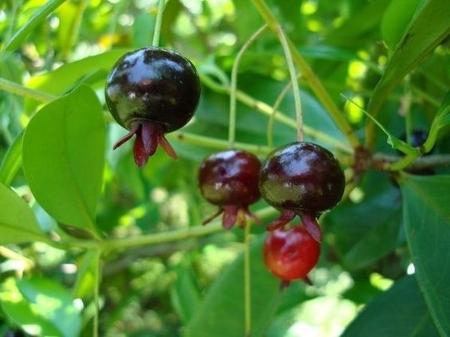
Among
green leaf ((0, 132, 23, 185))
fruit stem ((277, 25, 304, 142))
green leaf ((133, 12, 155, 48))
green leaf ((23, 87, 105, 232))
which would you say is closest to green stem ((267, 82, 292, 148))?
fruit stem ((277, 25, 304, 142))

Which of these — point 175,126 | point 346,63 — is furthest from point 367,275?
point 175,126

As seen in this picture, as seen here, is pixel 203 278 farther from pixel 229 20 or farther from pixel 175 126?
pixel 175 126

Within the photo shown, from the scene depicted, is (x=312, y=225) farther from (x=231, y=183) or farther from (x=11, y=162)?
(x=11, y=162)

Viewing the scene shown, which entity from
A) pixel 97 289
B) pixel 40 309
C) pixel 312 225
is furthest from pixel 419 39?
pixel 40 309

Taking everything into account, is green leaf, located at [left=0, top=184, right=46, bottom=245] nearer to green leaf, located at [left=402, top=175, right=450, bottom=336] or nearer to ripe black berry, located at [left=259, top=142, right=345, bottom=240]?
ripe black berry, located at [left=259, top=142, right=345, bottom=240]

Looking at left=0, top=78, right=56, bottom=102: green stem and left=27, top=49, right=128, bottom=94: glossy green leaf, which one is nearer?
left=0, top=78, right=56, bottom=102: green stem

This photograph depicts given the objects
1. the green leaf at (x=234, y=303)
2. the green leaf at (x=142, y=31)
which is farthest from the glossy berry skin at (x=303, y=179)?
the green leaf at (x=142, y=31)
